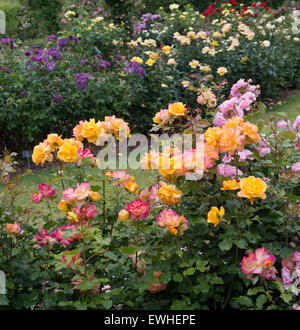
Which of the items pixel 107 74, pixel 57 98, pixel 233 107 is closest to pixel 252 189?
pixel 233 107

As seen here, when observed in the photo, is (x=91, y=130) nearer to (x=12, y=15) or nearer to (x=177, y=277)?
(x=177, y=277)

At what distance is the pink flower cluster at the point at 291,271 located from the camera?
1.50 m

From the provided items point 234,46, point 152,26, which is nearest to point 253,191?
point 234,46

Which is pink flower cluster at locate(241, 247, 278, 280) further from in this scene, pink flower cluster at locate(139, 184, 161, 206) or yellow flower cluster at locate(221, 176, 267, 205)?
pink flower cluster at locate(139, 184, 161, 206)

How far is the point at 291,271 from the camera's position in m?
1.52

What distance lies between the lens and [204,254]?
156 cm

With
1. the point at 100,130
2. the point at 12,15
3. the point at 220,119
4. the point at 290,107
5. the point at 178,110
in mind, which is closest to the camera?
the point at 100,130

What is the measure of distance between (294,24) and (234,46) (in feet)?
7.74

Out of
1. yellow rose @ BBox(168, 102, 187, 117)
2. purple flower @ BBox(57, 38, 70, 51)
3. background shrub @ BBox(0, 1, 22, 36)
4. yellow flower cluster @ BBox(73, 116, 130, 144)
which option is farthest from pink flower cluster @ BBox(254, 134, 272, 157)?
background shrub @ BBox(0, 1, 22, 36)

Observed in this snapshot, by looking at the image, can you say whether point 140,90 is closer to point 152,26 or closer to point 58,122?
point 58,122

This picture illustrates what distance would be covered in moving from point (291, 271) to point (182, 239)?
39cm

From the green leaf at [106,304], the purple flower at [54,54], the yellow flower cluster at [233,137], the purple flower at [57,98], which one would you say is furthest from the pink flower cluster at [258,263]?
the purple flower at [54,54]

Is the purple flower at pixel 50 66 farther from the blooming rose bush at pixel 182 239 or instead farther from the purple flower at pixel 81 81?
the blooming rose bush at pixel 182 239

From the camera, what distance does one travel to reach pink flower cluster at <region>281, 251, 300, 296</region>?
4.92 feet
